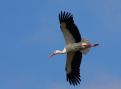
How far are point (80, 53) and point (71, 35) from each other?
1008mm

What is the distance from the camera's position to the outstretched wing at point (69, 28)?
36.1 meters

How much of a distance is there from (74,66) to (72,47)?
1.10 meters

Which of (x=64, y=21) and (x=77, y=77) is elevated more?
(x=64, y=21)

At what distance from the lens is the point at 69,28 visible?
36250 mm

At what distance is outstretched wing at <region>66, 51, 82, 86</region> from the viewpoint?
37.1m

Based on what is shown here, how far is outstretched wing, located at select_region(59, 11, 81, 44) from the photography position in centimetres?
3609

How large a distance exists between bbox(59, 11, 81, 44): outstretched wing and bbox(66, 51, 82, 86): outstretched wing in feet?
2.73

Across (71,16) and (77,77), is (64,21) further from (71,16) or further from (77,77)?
(77,77)

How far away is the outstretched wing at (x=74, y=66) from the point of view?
37094mm

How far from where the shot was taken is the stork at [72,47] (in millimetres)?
36188

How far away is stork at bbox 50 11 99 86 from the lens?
3619 cm

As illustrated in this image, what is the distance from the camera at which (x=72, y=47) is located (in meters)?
36.5

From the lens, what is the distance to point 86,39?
3634 centimetres

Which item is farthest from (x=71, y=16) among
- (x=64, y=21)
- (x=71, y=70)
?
(x=71, y=70)
